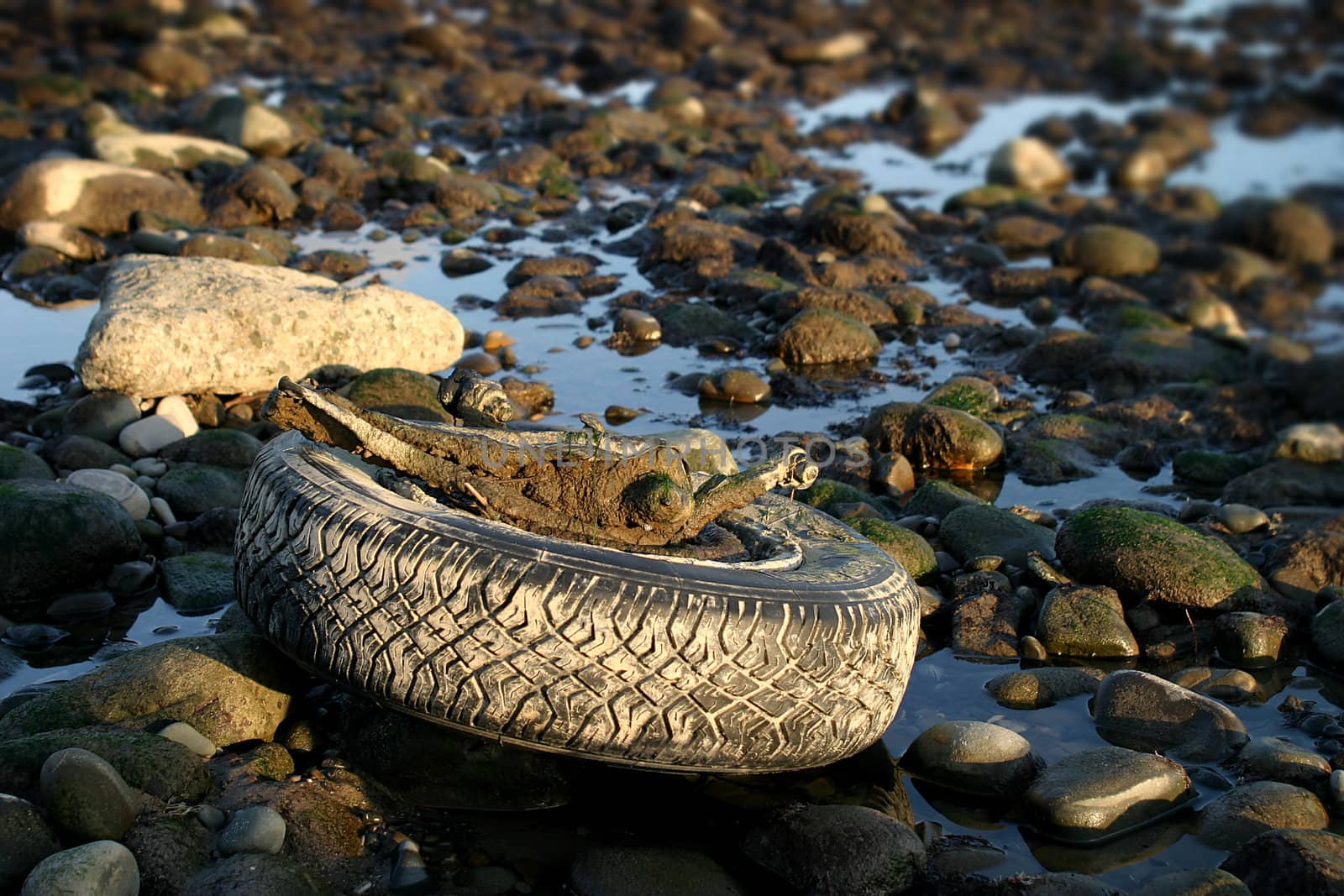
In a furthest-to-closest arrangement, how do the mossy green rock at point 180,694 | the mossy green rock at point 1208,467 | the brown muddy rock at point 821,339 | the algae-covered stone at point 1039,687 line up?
the brown muddy rock at point 821,339, the mossy green rock at point 1208,467, the algae-covered stone at point 1039,687, the mossy green rock at point 180,694

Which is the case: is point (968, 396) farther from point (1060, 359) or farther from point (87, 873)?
point (87, 873)

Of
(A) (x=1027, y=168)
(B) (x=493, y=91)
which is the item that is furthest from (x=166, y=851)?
(B) (x=493, y=91)

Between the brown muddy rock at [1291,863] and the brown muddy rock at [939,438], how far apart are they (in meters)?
4.03

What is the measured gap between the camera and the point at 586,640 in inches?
165

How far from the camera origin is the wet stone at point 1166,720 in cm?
507

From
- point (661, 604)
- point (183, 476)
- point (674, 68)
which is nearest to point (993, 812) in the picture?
point (661, 604)

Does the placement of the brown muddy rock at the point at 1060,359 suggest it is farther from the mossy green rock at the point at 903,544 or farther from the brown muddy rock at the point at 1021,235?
the brown muddy rock at the point at 1021,235

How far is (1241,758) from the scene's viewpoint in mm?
4961

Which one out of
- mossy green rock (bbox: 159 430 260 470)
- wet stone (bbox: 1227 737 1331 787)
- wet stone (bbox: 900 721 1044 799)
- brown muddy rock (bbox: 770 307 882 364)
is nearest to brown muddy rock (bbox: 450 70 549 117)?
brown muddy rock (bbox: 770 307 882 364)

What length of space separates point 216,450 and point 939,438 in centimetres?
435

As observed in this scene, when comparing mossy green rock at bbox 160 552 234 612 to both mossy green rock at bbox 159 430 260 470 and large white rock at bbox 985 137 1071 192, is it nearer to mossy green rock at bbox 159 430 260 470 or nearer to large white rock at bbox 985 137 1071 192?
mossy green rock at bbox 159 430 260 470

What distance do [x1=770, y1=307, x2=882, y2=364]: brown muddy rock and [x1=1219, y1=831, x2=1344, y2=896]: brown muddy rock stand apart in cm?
606

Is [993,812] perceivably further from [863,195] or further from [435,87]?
[435,87]

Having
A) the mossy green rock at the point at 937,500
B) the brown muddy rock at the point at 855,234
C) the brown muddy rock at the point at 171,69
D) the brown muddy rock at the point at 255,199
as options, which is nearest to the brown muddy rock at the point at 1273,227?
the mossy green rock at the point at 937,500
